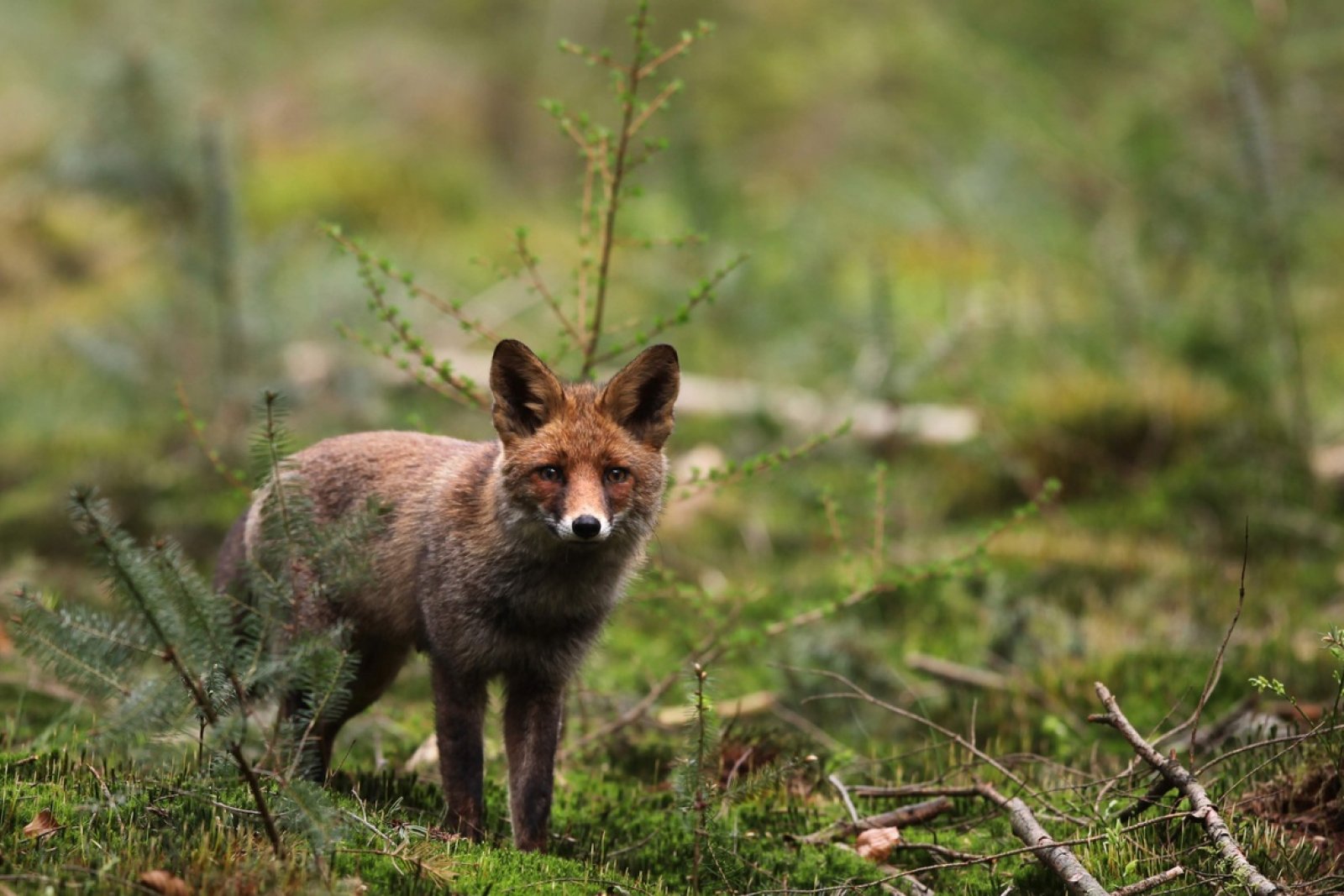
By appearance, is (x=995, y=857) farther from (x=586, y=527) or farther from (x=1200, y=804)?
(x=586, y=527)

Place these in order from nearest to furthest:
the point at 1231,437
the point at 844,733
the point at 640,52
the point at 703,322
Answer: the point at 640,52 → the point at 844,733 → the point at 1231,437 → the point at 703,322

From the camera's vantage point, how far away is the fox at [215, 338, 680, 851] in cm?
441

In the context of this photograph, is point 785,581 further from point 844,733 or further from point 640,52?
point 640,52

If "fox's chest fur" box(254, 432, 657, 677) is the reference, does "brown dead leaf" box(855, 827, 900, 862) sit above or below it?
below

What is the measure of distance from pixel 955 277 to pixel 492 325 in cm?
711

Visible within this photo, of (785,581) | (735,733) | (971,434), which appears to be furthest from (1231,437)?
(735,733)

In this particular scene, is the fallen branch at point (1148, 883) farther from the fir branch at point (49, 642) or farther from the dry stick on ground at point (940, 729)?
the fir branch at point (49, 642)

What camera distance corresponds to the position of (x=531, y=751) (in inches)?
180

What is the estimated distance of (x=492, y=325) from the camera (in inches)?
507

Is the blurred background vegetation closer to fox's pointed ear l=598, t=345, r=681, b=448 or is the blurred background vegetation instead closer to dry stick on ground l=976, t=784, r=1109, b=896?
fox's pointed ear l=598, t=345, r=681, b=448

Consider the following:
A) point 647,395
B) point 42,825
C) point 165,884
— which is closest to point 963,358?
point 647,395

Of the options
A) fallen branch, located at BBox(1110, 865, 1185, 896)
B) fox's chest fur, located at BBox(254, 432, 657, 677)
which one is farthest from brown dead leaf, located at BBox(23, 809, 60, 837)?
fallen branch, located at BBox(1110, 865, 1185, 896)

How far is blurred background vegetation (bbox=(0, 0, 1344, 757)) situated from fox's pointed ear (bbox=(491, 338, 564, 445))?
1344 mm

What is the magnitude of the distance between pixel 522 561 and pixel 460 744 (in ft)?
2.33
